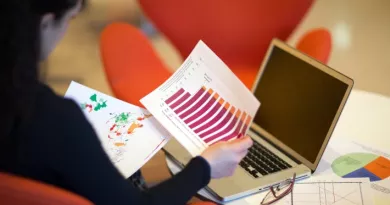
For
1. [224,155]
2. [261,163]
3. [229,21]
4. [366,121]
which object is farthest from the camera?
[229,21]

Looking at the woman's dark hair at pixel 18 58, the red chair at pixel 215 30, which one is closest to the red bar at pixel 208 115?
the woman's dark hair at pixel 18 58

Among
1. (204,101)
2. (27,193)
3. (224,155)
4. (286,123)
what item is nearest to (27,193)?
(27,193)

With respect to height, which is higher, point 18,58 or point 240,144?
point 18,58

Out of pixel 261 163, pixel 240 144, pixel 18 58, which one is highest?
pixel 18 58

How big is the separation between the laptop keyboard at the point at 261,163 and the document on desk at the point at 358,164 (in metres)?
0.09

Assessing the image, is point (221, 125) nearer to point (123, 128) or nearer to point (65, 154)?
point (123, 128)

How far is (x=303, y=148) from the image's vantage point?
132cm

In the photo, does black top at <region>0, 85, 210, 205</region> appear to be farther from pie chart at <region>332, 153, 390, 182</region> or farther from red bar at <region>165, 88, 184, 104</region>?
pie chart at <region>332, 153, 390, 182</region>

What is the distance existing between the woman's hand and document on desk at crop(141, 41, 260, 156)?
7 centimetres

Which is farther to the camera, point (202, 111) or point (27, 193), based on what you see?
point (202, 111)

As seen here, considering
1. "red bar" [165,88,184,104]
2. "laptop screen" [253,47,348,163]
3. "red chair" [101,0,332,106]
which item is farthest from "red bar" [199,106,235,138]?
"red chair" [101,0,332,106]

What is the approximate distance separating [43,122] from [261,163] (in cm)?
61

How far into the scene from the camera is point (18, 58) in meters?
0.80

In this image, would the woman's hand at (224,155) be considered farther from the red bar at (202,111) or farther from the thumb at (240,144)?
the red bar at (202,111)
